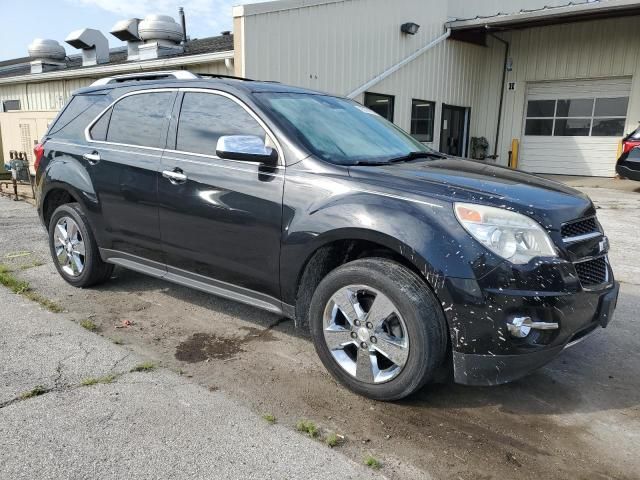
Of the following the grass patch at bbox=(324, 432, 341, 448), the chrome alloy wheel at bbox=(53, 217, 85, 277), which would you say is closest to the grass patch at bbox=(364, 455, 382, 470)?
the grass patch at bbox=(324, 432, 341, 448)

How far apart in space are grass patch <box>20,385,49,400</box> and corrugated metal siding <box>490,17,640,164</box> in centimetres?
1652

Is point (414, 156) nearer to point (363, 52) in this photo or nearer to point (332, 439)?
point (332, 439)

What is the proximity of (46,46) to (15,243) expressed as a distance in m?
12.5

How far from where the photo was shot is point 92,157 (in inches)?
177

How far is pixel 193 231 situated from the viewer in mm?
3777

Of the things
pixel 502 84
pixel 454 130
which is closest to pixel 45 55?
pixel 454 130

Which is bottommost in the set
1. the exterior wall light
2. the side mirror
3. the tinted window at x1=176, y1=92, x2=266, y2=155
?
the side mirror

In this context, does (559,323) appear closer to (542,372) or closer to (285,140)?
(542,372)

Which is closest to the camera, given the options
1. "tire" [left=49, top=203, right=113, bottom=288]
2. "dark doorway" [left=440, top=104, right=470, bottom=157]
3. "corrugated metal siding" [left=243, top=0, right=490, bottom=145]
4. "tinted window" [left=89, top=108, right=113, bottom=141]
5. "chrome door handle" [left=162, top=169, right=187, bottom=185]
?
"chrome door handle" [left=162, top=169, right=187, bottom=185]

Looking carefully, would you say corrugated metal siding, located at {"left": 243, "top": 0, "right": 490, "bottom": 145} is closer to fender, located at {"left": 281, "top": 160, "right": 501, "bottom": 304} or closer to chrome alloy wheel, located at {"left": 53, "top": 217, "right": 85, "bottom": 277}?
chrome alloy wheel, located at {"left": 53, "top": 217, "right": 85, "bottom": 277}

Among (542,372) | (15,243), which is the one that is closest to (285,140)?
(542,372)

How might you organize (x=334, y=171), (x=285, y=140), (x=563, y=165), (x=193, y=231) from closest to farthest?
1. (x=334, y=171)
2. (x=285, y=140)
3. (x=193, y=231)
4. (x=563, y=165)

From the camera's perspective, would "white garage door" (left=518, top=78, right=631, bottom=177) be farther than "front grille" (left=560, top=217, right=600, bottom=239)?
Yes

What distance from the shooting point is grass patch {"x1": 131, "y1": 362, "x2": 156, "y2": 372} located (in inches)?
131
